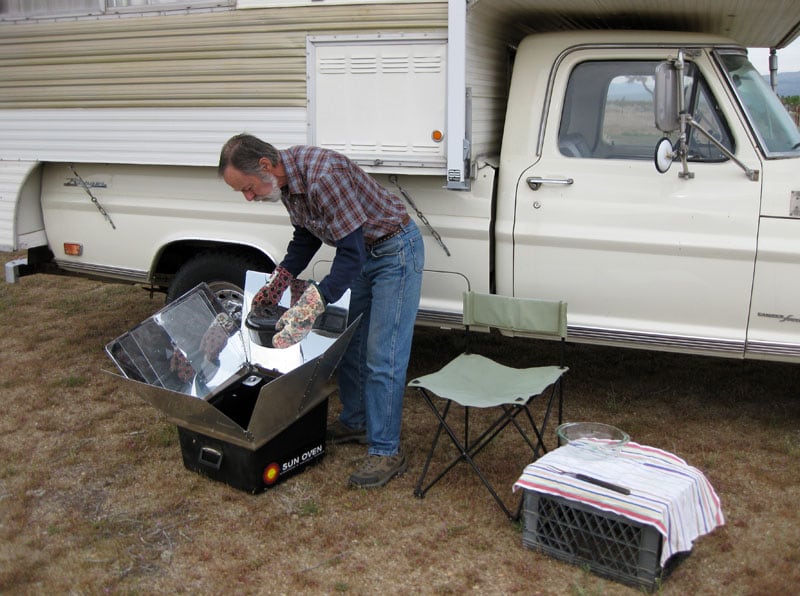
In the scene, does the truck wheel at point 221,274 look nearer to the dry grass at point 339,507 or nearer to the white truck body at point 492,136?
the white truck body at point 492,136

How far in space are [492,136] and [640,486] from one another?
2.16 m

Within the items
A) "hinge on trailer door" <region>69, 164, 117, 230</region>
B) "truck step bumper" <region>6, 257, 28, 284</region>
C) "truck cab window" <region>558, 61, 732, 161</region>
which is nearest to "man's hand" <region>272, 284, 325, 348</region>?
"truck cab window" <region>558, 61, 732, 161</region>

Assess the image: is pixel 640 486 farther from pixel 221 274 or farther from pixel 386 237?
pixel 221 274

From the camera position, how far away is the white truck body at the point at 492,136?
3891 millimetres

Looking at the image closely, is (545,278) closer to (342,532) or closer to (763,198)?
(763,198)

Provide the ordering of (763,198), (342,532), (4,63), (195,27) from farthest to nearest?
(4,63) < (195,27) < (763,198) < (342,532)

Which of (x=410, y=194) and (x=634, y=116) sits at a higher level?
(x=634, y=116)

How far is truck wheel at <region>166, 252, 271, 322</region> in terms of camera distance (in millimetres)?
4727

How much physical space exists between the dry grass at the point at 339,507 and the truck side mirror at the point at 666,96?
1.59 metres

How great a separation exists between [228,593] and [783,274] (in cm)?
278

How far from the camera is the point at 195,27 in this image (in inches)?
172

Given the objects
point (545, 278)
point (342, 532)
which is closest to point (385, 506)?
point (342, 532)

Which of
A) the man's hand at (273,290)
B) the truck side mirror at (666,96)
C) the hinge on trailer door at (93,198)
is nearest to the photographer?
the truck side mirror at (666,96)

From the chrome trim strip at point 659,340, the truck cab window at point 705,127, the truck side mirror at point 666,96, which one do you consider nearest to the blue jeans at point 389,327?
the chrome trim strip at point 659,340
